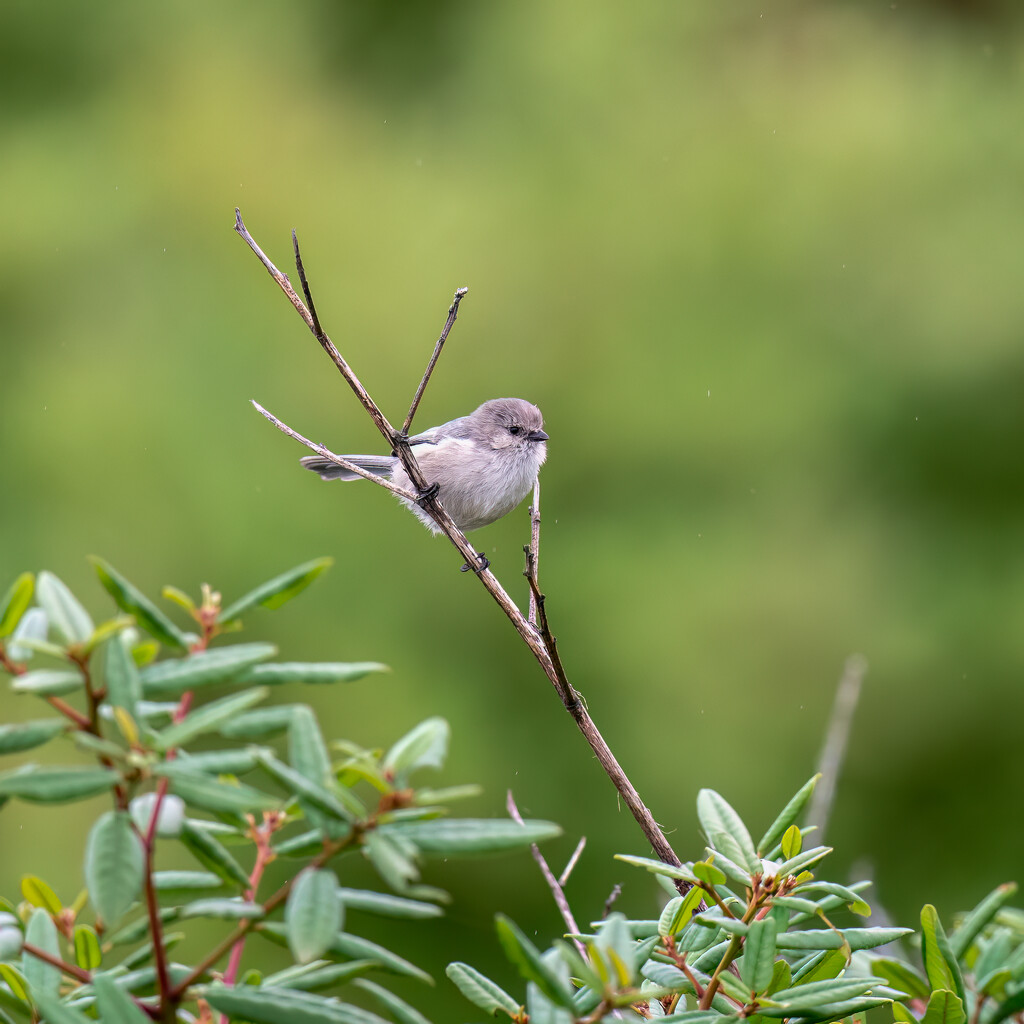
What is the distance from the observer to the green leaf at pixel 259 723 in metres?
0.62

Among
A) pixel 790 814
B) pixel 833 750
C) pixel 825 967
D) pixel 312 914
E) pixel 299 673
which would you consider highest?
pixel 299 673

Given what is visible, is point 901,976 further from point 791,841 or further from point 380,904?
point 380,904

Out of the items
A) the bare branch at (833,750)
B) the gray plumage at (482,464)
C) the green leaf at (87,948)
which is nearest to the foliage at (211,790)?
the green leaf at (87,948)

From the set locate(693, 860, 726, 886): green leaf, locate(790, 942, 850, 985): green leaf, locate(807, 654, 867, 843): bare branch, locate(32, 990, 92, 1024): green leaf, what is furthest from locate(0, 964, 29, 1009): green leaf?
locate(807, 654, 867, 843): bare branch

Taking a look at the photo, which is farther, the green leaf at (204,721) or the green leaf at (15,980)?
the green leaf at (15,980)

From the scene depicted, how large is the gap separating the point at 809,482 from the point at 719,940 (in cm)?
325

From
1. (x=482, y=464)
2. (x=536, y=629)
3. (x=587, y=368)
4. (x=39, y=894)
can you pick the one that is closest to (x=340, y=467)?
(x=482, y=464)

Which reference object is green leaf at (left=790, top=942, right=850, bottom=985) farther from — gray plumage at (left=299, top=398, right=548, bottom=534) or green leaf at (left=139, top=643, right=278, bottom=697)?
gray plumage at (left=299, top=398, right=548, bottom=534)

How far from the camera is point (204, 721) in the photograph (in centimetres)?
59

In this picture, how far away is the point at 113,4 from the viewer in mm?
4773

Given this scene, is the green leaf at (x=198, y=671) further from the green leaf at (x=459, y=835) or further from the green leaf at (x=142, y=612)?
the green leaf at (x=459, y=835)

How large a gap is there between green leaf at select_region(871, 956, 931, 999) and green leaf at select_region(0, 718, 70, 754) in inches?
22.8

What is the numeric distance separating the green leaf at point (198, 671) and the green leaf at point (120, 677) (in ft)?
0.06

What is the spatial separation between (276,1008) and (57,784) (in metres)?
0.17
